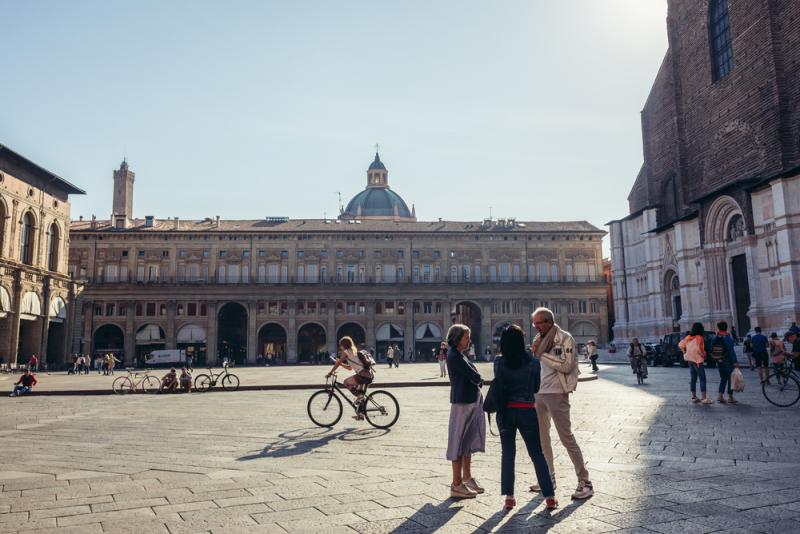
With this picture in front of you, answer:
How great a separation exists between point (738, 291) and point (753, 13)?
12.8m

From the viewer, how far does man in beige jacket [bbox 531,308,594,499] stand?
5.35 metres

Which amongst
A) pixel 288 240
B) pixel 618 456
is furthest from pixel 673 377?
pixel 288 240

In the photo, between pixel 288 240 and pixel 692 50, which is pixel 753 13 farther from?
pixel 288 240

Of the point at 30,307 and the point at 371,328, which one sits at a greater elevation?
the point at 30,307

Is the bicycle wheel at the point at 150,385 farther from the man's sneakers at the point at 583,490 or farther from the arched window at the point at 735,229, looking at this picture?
the arched window at the point at 735,229

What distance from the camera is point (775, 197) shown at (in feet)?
83.2

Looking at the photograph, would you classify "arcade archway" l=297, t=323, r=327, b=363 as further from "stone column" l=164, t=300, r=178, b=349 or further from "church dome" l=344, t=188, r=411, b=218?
"church dome" l=344, t=188, r=411, b=218

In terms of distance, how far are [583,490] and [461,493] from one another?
3.41 feet

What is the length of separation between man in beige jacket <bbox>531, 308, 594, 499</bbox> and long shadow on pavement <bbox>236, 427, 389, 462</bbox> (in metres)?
3.39

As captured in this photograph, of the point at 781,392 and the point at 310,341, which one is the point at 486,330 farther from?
the point at 781,392

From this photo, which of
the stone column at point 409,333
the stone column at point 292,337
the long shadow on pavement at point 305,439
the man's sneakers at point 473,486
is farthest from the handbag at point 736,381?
the stone column at point 292,337

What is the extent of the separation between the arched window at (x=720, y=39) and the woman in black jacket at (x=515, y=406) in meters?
30.8

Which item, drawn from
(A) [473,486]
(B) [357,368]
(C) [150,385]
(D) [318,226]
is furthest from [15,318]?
(A) [473,486]

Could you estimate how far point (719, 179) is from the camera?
100 ft
